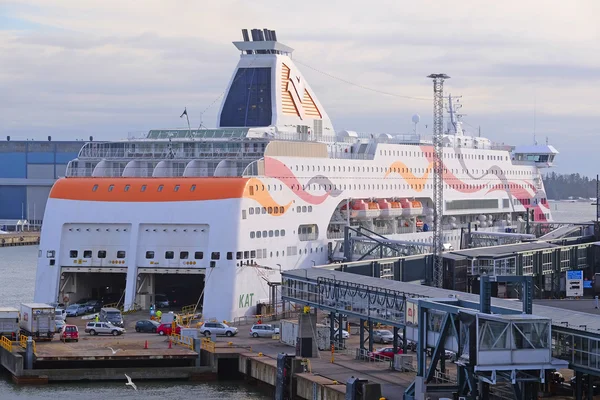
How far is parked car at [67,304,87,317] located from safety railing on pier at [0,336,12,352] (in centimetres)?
725

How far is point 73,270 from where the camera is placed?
49.4 meters

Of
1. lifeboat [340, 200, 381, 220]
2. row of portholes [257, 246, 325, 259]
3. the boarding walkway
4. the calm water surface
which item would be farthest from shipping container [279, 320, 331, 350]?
lifeboat [340, 200, 381, 220]

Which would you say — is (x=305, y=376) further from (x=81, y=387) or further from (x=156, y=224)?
(x=156, y=224)

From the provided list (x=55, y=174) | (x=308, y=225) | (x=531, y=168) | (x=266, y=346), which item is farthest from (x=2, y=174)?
(x=266, y=346)

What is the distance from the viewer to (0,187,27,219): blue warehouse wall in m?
142

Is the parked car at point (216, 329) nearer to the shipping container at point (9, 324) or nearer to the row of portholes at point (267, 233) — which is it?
the row of portholes at point (267, 233)

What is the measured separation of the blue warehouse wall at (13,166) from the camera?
144 meters

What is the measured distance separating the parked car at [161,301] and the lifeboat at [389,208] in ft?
47.7

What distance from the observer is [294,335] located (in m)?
40.8

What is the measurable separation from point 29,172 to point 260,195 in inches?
3896

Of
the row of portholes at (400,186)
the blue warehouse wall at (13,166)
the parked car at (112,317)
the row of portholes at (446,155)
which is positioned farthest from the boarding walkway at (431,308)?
the blue warehouse wall at (13,166)

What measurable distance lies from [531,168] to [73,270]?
40700 mm

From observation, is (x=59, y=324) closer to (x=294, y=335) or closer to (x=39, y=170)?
(x=294, y=335)

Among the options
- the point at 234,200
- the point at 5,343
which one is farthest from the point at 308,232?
the point at 5,343
